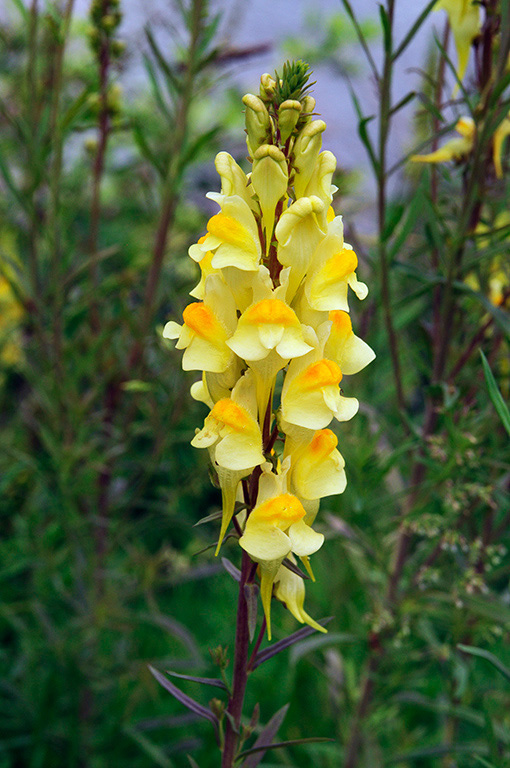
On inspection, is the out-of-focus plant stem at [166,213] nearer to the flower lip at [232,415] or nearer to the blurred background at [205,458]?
the blurred background at [205,458]

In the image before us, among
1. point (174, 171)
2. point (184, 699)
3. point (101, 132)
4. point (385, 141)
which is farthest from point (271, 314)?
point (101, 132)

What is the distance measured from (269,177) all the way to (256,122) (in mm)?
51

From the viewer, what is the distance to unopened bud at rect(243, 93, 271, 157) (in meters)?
0.56

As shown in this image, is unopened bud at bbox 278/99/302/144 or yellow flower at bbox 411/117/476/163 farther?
yellow flower at bbox 411/117/476/163

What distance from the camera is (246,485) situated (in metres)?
0.63

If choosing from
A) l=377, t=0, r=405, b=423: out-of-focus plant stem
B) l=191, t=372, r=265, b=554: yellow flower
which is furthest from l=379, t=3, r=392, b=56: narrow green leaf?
l=191, t=372, r=265, b=554: yellow flower

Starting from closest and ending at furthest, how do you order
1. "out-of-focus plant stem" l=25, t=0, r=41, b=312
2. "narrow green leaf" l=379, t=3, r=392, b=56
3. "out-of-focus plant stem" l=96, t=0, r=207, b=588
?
"narrow green leaf" l=379, t=3, r=392, b=56, "out-of-focus plant stem" l=25, t=0, r=41, b=312, "out-of-focus plant stem" l=96, t=0, r=207, b=588

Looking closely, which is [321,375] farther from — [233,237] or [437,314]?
[437,314]

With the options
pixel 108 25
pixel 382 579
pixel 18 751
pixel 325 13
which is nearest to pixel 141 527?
pixel 382 579

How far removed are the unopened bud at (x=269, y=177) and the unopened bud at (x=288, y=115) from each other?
0.02m

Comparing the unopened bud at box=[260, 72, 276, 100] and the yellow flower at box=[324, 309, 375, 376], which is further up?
the unopened bud at box=[260, 72, 276, 100]

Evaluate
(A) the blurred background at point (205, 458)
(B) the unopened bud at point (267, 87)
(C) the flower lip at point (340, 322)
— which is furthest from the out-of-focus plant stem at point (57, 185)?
(C) the flower lip at point (340, 322)

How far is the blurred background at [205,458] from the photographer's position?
3.26ft

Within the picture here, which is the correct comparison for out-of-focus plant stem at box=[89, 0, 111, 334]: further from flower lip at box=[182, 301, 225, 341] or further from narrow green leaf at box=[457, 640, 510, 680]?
narrow green leaf at box=[457, 640, 510, 680]
